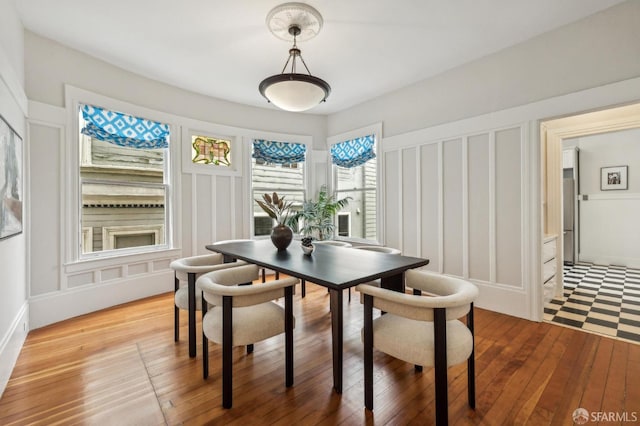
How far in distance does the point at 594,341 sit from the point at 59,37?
19.0 ft

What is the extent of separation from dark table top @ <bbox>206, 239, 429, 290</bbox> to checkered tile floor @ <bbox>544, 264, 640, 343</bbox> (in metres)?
2.09

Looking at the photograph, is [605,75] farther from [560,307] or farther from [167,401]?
[167,401]

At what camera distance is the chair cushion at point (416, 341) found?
1488 millimetres

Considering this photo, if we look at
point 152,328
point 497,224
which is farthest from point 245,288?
point 497,224

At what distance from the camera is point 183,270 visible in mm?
2211

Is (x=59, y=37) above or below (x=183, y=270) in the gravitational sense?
above

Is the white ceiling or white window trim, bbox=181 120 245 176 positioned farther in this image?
white window trim, bbox=181 120 245 176

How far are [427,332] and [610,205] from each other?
20.4ft

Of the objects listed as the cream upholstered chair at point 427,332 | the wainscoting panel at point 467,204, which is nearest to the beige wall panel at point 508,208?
the wainscoting panel at point 467,204

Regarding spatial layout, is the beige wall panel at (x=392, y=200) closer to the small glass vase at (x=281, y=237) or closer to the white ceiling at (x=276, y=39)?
the white ceiling at (x=276, y=39)

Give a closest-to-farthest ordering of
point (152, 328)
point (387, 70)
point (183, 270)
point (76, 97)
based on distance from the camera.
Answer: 1. point (183, 270)
2. point (152, 328)
3. point (76, 97)
4. point (387, 70)

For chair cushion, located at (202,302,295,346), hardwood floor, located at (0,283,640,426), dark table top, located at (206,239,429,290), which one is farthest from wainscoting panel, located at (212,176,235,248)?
chair cushion, located at (202,302,295,346)

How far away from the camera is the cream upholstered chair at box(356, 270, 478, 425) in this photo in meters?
1.43

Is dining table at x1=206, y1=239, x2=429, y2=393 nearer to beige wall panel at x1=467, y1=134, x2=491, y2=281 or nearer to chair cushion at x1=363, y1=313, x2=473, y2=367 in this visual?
chair cushion at x1=363, y1=313, x2=473, y2=367
